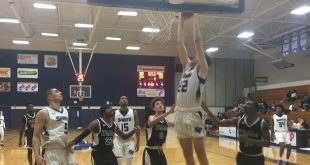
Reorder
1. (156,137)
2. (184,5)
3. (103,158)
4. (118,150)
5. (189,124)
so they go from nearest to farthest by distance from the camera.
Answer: (189,124) < (184,5) < (103,158) < (156,137) < (118,150)

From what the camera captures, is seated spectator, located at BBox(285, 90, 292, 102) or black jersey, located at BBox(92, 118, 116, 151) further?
seated spectator, located at BBox(285, 90, 292, 102)

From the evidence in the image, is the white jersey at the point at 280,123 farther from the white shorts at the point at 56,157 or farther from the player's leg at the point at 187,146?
the player's leg at the point at 187,146

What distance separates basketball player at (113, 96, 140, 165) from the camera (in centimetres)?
745

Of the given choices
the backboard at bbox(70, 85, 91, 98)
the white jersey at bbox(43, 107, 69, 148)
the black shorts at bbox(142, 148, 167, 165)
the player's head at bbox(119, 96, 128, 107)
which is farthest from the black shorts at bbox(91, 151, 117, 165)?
the backboard at bbox(70, 85, 91, 98)

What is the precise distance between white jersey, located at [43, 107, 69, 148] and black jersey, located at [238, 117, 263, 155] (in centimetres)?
267

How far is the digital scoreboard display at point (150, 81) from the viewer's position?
85.6ft

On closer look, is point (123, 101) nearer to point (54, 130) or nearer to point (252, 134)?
point (54, 130)

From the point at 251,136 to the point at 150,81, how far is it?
21.2m

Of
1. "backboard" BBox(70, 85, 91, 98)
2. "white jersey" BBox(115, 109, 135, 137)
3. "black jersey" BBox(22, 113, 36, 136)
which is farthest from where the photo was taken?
→ "backboard" BBox(70, 85, 91, 98)

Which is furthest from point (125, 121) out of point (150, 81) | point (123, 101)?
point (150, 81)

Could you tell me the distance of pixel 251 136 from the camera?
5.18 m

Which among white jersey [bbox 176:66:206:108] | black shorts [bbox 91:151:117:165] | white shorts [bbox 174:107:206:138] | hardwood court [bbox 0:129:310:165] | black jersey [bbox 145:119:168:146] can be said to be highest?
white jersey [bbox 176:66:206:108]

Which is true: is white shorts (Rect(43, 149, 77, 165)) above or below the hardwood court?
above

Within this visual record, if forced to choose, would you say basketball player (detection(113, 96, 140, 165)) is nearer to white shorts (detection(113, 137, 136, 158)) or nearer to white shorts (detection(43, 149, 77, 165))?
white shorts (detection(113, 137, 136, 158))
